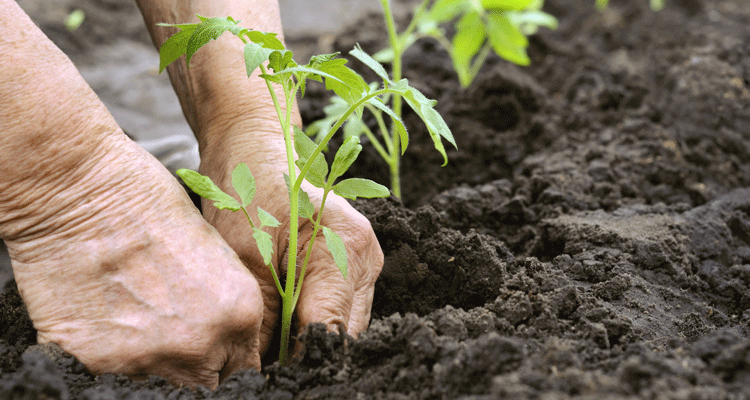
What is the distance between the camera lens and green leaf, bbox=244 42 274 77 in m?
0.94

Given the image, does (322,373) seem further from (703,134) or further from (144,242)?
(703,134)

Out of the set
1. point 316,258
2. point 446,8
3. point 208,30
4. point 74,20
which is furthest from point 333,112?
point 74,20

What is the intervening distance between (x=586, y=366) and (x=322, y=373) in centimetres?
50

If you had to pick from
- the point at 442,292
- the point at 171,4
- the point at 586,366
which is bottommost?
the point at 442,292

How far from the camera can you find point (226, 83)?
5.30ft

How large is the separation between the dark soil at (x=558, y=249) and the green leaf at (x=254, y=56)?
52 centimetres

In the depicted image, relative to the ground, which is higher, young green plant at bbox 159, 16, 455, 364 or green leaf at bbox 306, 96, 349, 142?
young green plant at bbox 159, 16, 455, 364

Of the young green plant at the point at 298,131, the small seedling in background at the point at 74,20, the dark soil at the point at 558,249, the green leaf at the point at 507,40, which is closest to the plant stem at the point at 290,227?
the young green plant at the point at 298,131

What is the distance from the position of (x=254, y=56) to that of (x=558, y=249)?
112cm

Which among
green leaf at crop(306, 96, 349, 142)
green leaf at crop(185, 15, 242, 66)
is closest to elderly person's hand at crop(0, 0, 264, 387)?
green leaf at crop(185, 15, 242, 66)

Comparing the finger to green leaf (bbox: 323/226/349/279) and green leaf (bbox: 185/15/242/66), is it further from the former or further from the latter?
green leaf (bbox: 185/15/242/66)

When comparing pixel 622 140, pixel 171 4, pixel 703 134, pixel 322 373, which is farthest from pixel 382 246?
pixel 703 134

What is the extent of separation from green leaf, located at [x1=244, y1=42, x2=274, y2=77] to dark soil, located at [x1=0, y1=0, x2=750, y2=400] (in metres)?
0.52

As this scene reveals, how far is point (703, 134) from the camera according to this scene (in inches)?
91.0
